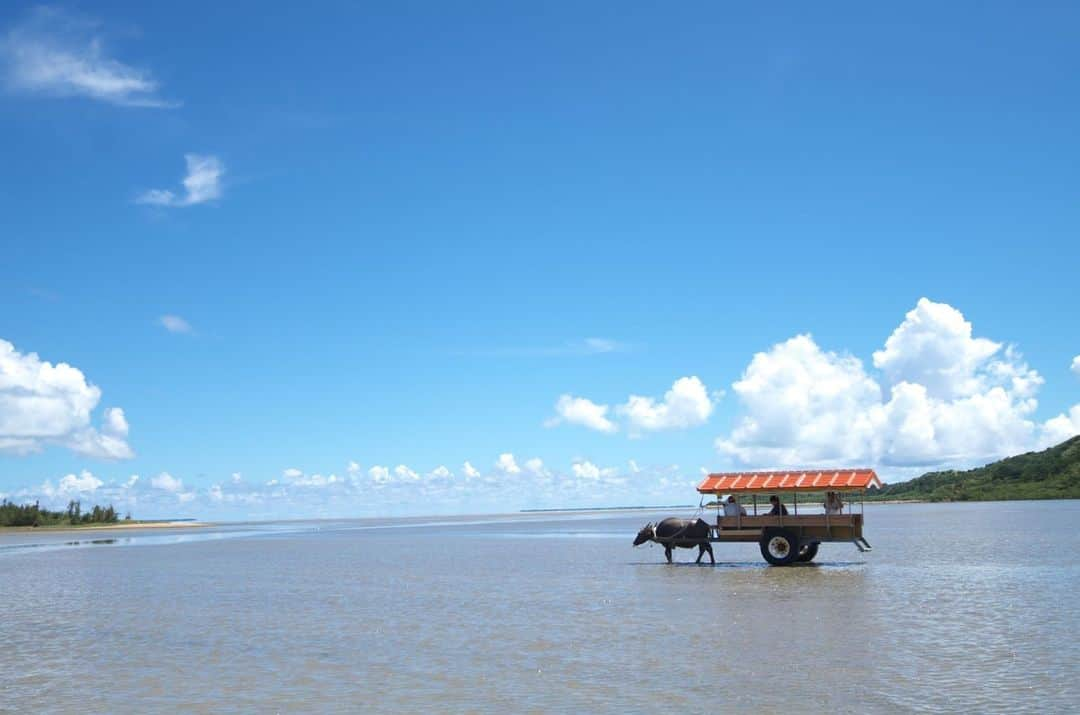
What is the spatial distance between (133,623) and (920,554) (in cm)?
3435

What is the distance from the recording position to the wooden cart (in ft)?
128

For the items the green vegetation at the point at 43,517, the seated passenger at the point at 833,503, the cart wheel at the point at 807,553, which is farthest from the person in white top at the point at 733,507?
the green vegetation at the point at 43,517

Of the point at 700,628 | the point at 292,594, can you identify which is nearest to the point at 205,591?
the point at 292,594

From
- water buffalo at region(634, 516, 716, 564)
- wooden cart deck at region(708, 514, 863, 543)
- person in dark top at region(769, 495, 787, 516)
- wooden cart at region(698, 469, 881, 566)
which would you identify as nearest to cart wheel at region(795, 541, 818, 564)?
wooden cart at region(698, 469, 881, 566)

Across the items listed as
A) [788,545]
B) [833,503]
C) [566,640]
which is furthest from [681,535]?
[566,640]

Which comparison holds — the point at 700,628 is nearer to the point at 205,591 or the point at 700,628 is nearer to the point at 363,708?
the point at 363,708

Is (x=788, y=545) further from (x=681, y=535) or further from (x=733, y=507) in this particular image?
(x=681, y=535)

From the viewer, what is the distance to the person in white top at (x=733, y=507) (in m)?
41.3

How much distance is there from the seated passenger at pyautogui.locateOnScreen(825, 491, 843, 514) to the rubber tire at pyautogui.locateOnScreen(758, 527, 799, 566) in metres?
1.78

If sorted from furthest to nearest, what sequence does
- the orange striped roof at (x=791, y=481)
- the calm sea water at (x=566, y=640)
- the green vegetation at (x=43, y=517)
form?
the green vegetation at (x=43, y=517) < the orange striped roof at (x=791, y=481) < the calm sea water at (x=566, y=640)

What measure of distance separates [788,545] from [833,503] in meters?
2.57

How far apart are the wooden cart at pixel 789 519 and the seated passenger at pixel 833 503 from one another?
0.26m

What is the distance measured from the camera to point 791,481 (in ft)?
131

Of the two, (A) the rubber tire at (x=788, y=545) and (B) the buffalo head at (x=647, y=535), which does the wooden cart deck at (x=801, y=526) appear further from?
(B) the buffalo head at (x=647, y=535)
